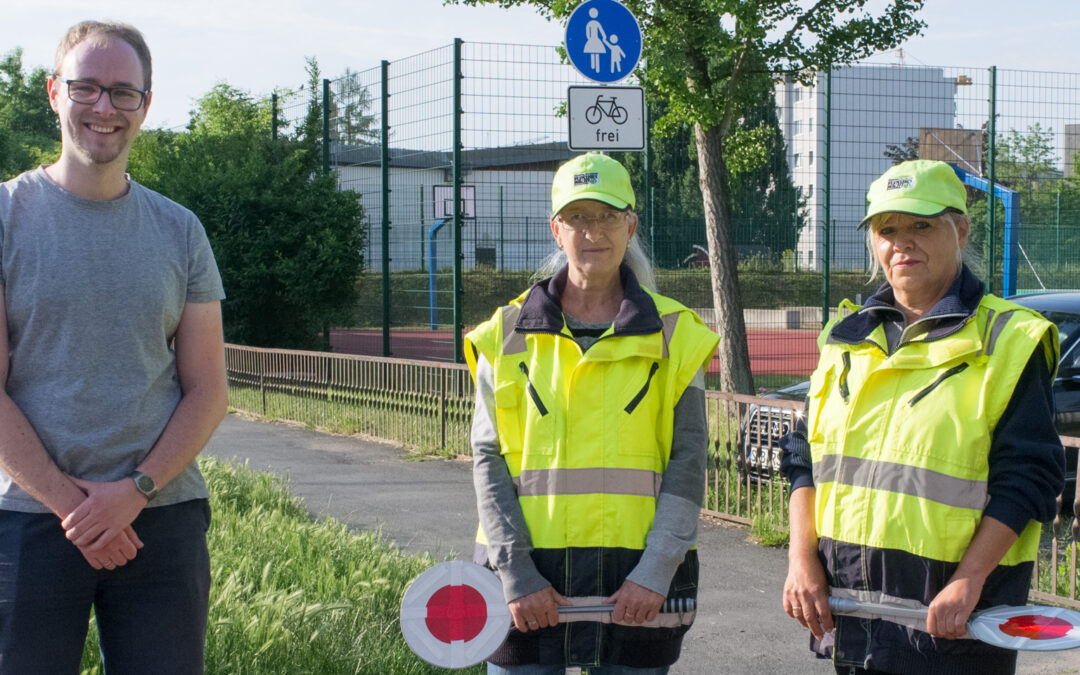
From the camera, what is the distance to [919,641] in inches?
106

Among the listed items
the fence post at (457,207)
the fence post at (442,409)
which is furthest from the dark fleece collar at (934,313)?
the fence post at (457,207)

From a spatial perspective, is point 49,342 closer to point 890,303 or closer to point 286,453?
point 890,303

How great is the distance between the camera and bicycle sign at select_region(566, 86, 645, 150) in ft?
25.4

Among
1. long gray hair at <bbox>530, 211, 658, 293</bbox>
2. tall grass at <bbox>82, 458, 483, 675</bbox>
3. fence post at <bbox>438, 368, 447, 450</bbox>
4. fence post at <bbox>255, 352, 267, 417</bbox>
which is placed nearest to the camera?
long gray hair at <bbox>530, 211, 658, 293</bbox>

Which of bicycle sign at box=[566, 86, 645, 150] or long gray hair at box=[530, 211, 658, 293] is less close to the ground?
bicycle sign at box=[566, 86, 645, 150]

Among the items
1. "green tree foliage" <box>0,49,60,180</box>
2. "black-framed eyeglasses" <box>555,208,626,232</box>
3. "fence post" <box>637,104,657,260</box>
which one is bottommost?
"black-framed eyeglasses" <box>555,208,626,232</box>

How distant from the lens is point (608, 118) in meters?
7.77

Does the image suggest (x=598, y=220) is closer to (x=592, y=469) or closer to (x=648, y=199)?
(x=592, y=469)

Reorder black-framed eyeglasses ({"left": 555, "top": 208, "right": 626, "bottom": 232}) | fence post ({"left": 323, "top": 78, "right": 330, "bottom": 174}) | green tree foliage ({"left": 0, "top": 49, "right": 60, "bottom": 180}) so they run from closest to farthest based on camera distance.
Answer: black-framed eyeglasses ({"left": 555, "top": 208, "right": 626, "bottom": 232}) → fence post ({"left": 323, "top": 78, "right": 330, "bottom": 174}) → green tree foliage ({"left": 0, "top": 49, "right": 60, "bottom": 180})

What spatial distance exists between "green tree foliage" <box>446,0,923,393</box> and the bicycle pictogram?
2.86 meters

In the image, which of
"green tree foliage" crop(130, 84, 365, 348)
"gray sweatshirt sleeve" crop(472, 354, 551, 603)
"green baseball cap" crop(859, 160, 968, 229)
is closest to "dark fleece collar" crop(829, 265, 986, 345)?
"green baseball cap" crop(859, 160, 968, 229)

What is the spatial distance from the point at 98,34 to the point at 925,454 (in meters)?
2.21

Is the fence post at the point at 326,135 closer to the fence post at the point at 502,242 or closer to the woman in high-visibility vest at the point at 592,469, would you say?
the fence post at the point at 502,242

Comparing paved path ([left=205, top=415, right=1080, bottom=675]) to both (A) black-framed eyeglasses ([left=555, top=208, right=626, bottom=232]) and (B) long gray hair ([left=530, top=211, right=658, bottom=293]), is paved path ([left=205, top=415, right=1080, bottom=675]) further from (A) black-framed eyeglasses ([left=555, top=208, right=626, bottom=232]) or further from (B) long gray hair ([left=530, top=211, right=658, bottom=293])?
(A) black-framed eyeglasses ([left=555, top=208, right=626, bottom=232])
